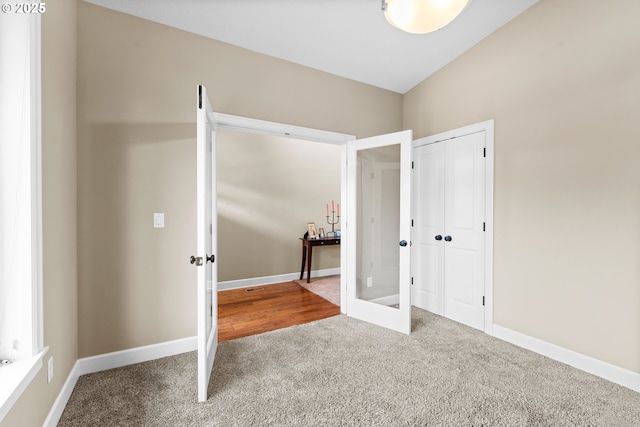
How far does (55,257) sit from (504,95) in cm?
373

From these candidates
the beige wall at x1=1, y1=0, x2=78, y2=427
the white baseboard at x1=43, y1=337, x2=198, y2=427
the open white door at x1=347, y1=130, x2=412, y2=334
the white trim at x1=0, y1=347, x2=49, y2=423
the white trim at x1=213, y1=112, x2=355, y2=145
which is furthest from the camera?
the open white door at x1=347, y1=130, x2=412, y2=334

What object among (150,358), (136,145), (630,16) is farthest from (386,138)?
(150,358)

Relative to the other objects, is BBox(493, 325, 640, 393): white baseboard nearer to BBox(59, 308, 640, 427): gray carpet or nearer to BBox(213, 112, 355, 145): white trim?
BBox(59, 308, 640, 427): gray carpet

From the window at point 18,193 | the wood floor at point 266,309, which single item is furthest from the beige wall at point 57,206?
the wood floor at point 266,309

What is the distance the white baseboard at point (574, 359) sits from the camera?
6.40ft

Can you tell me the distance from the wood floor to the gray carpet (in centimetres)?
39

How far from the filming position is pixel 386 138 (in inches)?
115

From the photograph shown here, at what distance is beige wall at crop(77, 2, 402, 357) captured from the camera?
2102mm

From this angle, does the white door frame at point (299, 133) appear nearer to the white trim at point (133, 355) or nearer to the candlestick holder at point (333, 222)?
the white trim at point (133, 355)

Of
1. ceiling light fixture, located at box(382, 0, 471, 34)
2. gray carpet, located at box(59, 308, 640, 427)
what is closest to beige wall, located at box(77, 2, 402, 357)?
gray carpet, located at box(59, 308, 640, 427)

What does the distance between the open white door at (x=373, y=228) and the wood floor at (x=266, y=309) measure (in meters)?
0.49

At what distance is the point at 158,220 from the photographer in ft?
7.59

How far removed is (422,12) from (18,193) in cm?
204

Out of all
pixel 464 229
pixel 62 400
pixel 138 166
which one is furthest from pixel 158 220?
pixel 464 229
